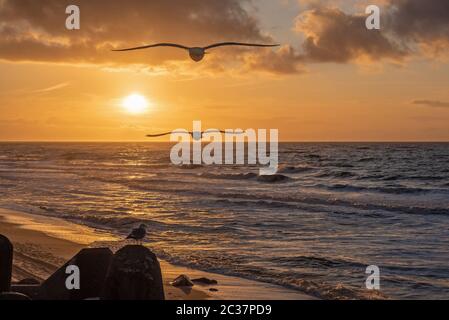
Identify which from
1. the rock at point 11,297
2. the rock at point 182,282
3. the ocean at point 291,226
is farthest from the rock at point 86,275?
the ocean at point 291,226

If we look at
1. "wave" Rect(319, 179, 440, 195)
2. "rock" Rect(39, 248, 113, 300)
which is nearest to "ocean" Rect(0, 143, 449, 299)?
"wave" Rect(319, 179, 440, 195)

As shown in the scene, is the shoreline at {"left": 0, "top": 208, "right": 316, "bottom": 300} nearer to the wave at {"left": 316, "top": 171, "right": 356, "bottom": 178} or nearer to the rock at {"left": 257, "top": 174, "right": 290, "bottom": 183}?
the rock at {"left": 257, "top": 174, "right": 290, "bottom": 183}

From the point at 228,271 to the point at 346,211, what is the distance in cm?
1525

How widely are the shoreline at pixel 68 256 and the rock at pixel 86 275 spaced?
9.45 ft

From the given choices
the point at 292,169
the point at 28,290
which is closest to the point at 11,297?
the point at 28,290

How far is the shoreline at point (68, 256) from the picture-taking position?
37.6ft

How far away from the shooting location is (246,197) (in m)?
35.5

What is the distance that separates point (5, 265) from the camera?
7270mm

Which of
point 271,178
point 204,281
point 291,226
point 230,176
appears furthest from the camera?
point 230,176

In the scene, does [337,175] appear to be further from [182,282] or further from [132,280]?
[132,280]

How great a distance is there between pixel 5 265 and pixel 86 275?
0.93 m

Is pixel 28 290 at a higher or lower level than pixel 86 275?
lower

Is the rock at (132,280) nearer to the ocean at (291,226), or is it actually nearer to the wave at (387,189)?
the ocean at (291,226)

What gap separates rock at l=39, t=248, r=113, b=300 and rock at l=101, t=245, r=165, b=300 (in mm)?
990
